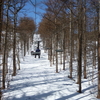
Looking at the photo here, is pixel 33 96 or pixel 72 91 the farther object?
pixel 72 91

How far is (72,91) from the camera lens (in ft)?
25.6

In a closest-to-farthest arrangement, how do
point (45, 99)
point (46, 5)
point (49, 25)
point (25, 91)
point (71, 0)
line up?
1. point (45, 99)
2. point (25, 91)
3. point (71, 0)
4. point (46, 5)
5. point (49, 25)

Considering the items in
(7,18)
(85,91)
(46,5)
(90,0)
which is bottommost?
(85,91)

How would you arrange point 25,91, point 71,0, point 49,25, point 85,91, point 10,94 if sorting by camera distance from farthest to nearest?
1. point 49,25
2. point 71,0
3. point 85,91
4. point 25,91
5. point 10,94

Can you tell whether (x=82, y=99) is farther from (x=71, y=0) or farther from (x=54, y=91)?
(x=71, y=0)

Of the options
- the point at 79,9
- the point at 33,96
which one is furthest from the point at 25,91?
the point at 79,9

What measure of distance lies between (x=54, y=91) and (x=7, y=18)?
561 centimetres

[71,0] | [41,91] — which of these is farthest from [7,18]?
[41,91]

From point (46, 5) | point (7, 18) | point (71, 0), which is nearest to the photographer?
point (7, 18)

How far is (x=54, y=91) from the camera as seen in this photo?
763 cm

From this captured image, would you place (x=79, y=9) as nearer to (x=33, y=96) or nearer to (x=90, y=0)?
(x=90, y=0)

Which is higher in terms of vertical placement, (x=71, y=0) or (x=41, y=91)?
(x=71, y=0)

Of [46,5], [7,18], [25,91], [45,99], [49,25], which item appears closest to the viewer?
[45,99]

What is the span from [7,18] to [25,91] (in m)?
4.86
